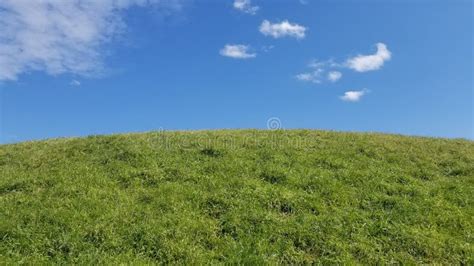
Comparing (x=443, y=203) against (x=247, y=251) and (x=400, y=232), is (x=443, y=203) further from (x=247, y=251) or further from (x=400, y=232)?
(x=247, y=251)

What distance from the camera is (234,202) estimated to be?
667 inches

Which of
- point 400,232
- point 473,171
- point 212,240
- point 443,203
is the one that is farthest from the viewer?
point 473,171

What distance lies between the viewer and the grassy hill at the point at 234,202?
1441 cm

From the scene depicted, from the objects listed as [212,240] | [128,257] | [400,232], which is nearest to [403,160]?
[400,232]

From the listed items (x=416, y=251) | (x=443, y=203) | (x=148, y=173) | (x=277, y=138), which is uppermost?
(x=277, y=138)

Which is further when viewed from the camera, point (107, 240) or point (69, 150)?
point (69, 150)

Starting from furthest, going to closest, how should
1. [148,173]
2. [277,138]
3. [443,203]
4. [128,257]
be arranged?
[277,138], [148,173], [443,203], [128,257]

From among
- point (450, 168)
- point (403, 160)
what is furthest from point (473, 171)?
point (403, 160)

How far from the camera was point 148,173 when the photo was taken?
19703 millimetres

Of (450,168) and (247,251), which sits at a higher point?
(450,168)

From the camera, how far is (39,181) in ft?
63.2

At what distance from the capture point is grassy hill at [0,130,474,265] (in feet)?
47.3

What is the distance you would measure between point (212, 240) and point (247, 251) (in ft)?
3.77

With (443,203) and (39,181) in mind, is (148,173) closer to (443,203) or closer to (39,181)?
(39,181)
